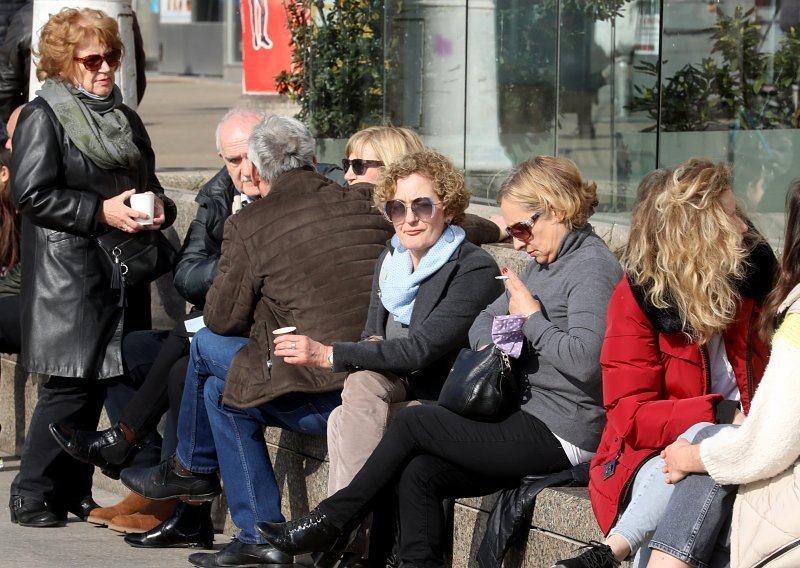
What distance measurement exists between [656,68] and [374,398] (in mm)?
3408

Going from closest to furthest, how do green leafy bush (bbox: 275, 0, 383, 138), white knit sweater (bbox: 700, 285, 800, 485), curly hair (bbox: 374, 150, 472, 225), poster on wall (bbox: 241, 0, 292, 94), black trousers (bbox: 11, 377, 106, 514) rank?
white knit sweater (bbox: 700, 285, 800, 485)
curly hair (bbox: 374, 150, 472, 225)
black trousers (bbox: 11, 377, 106, 514)
green leafy bush (bbox: 275, 0, 383, 138)
poster on wall (bbox: 241, 0, 292, 94)

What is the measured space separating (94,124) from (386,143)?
1166 mm

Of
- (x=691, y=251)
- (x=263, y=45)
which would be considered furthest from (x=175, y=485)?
(x=263, y=45)

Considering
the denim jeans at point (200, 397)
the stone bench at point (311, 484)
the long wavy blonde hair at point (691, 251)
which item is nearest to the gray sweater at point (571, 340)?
the stone bench at point (311, 484)

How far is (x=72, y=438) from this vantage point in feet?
18.8

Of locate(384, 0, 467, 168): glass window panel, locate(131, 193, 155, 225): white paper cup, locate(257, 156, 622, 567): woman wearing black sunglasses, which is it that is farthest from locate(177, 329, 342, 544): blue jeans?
locate(384, 0, 467, 168): glass window panel

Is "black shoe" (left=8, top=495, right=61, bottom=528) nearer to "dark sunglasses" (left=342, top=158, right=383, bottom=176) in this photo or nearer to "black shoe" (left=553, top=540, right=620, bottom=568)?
"dark sunglasses" (left=342, top=158, right=383, bottom=176)

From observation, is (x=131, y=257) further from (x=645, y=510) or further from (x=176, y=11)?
(x=176, y=11)

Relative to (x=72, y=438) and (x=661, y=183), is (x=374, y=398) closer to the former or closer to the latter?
(x=661, y=183)

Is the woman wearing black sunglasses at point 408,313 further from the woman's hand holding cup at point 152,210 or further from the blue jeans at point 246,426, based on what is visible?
the woman's hand holding cup at point 152,210

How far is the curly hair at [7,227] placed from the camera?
6691mm

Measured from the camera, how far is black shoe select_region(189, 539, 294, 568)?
495 cm

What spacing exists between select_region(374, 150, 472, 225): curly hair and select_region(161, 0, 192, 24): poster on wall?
2794cm

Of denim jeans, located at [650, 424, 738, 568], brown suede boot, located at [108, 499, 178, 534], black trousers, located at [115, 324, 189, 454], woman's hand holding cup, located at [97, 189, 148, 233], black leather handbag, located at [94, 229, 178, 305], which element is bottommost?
brown suede boot, located at [108, 499, 178, 534]
